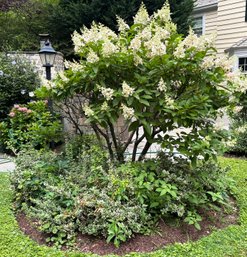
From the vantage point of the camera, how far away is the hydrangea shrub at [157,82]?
2.72 metres

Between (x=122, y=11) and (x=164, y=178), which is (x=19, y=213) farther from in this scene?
(x=122, y=11)

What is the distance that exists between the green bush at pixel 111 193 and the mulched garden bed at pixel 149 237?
0.07 meters

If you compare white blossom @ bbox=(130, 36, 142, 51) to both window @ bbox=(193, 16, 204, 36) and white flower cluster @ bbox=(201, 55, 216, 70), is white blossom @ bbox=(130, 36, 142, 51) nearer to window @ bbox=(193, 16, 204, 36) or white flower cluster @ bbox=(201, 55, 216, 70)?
white flower cluster @ bbox=(201, 55, 216, 70)

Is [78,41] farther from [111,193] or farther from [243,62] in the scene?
[243,62]

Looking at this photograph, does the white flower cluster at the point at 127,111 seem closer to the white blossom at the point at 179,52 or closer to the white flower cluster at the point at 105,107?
the white flower cluster at the point at 105,107

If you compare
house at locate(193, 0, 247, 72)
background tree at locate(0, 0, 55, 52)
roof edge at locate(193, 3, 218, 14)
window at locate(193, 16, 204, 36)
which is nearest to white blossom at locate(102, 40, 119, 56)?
house at locate(193, 0, 247, 72)

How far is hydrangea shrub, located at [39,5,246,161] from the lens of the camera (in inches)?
107

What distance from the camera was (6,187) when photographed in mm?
3965

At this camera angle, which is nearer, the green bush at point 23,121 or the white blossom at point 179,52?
the white blossom at point 179,52

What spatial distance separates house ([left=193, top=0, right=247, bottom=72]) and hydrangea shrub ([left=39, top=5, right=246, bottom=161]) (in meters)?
6.43

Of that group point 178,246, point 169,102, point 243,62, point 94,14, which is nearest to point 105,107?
point 169,102

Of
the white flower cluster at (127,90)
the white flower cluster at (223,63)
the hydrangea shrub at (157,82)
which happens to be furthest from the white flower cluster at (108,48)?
the white flower cluster at (223,63)

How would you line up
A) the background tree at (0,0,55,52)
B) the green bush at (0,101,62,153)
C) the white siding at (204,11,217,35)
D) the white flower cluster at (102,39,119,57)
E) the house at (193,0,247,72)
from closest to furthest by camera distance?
the white flower cluster at (102,39,119,57) → the green bush at (0,101,62,153) → the house at (193,0,247,72) → the background tree at (0,0,55,52) → the white siding at (204,11,217,35)

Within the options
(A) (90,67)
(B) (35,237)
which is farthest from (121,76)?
(B) (35,237)
